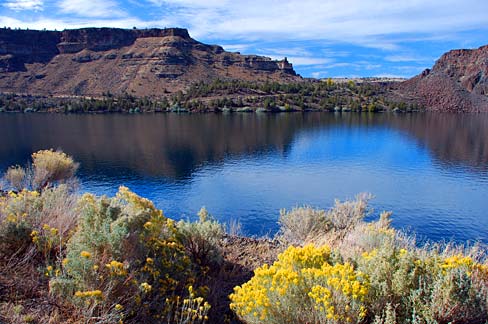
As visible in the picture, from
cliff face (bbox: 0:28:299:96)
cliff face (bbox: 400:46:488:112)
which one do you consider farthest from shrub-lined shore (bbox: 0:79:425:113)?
cliff face (bbox: 0:28:299:96)

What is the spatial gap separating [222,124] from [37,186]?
1398 inches

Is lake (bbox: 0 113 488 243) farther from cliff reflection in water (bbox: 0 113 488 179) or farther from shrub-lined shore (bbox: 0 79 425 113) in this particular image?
shrub-lined shore (bbox: 0 79 425 113)

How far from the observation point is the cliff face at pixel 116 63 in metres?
95.5

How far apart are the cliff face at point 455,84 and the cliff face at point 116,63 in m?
36.9

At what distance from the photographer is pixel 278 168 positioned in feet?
87.1

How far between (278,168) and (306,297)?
2271cm

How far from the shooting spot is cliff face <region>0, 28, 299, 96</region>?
3760 inches

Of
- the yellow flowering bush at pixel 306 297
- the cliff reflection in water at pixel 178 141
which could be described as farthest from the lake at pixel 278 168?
the yellow flowering bush at pixel 306 297

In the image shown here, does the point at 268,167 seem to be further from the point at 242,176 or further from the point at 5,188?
the point at 5,188

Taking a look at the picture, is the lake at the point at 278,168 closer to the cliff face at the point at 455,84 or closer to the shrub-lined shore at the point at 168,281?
the shrub-lined shore at the point at 168,281

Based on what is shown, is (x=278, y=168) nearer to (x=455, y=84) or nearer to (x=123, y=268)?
(x=123, y=268)

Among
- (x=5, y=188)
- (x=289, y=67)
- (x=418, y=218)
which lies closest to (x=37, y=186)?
(x=5, y=188)

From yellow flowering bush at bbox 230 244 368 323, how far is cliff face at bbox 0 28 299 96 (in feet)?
290

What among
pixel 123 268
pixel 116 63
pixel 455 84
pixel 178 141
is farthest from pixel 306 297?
pixel 116 63
